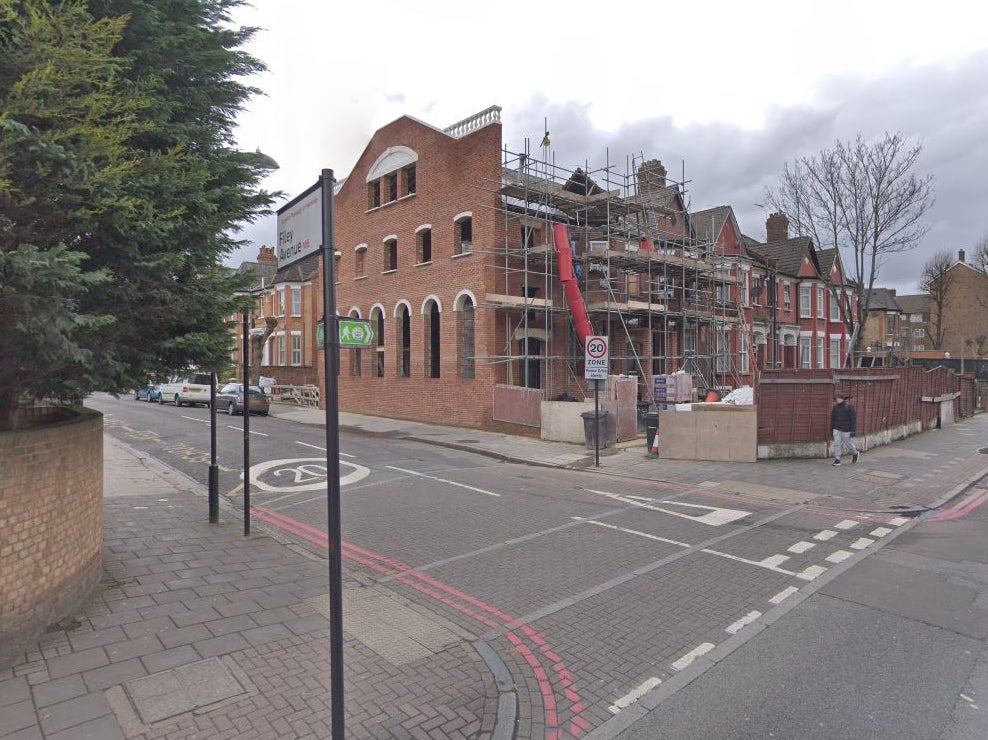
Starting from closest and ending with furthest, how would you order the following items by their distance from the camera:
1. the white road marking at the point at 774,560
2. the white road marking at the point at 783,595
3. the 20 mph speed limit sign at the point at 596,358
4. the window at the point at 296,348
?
the white road marking at the point at 783,595 → the white road marking at the point at 774,560 → the 20 mph speed limit sign at the point at 596,358 → the window at the point at 296,348

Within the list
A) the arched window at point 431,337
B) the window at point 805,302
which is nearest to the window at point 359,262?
the arched window at point 431,337

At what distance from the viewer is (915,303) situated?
89.4 metres

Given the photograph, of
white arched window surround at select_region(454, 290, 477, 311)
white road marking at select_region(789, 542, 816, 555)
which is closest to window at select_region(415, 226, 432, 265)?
white arched window surround at select_region(454, 290, 477, 311)

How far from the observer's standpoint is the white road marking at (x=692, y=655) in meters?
4.47

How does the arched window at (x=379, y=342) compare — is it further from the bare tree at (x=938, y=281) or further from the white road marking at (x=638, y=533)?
the bare tree at (x=938, y=281)

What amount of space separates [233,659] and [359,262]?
2493cm

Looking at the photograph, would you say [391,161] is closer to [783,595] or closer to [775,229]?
Result: [783,595]

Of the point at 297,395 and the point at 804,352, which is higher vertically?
the point at 804,352

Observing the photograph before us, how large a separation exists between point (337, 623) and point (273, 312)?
4008 cm

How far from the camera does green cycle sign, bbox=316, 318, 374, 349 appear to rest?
3.25 m

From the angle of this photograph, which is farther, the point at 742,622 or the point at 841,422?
the point at 841,422

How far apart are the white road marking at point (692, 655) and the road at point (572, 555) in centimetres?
1

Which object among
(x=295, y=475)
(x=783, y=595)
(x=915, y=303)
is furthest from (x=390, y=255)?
(x=915, y=303)

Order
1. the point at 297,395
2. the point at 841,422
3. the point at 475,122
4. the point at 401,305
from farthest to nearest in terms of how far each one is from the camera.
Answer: the point at 297,395 → the point at 401,305 → the point at 475,122 → the point at 841,422
